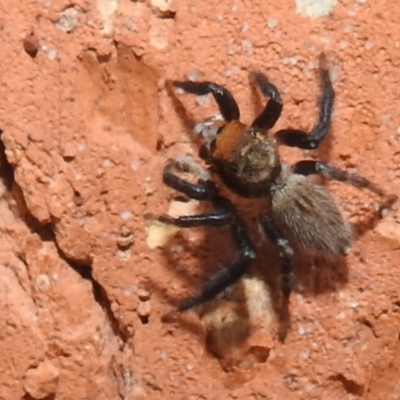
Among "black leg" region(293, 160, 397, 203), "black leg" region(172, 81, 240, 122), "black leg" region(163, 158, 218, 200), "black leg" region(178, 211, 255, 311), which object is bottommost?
"black leg" region(178, 211, 255, 311)

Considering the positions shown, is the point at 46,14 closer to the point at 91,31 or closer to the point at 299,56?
the point at 91,31

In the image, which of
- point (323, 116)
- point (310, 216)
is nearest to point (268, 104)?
point (323, 116)

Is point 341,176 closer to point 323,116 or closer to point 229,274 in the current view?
point 323,116

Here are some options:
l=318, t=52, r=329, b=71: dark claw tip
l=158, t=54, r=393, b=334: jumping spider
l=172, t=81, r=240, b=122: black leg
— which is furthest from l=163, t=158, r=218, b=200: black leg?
l=318, t=52, r=329, b=71: dark claw tip

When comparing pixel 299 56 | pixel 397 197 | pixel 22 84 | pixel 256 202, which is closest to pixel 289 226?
pixel 256 202

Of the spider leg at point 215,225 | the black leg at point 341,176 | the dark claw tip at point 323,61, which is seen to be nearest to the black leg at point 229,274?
the spider leg at point 215,225

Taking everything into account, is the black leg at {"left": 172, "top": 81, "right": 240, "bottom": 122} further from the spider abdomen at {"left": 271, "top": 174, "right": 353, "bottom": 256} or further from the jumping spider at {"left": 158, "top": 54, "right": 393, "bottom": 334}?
the spider abdomen at {"left": 271, "top": 174, "right": 353, "bottom": 256}

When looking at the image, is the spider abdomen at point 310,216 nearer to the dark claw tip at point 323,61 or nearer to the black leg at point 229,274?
the black leg at point 229,274
